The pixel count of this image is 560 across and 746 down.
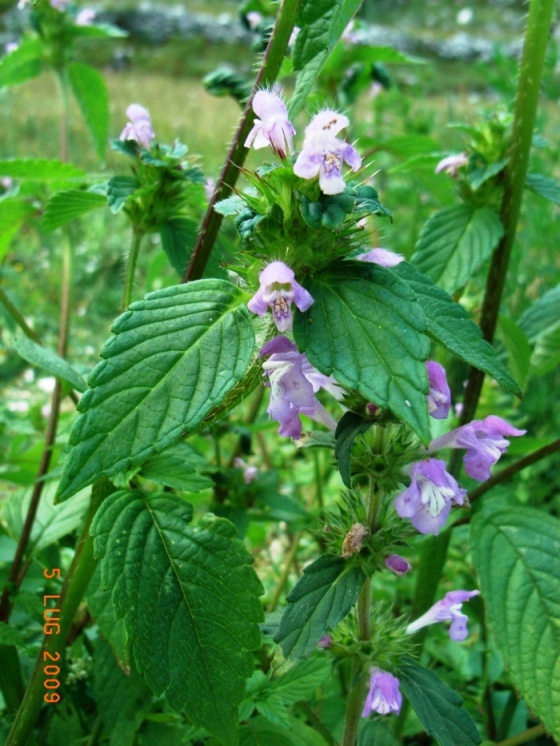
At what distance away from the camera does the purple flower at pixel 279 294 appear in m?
0.68

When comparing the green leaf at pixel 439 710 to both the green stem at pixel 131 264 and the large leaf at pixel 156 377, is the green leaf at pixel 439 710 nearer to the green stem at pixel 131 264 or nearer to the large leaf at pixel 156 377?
the large leaf at pixel 156 377

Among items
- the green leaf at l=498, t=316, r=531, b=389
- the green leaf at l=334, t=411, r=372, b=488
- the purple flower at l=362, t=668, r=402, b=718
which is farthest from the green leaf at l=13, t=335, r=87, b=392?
the green leaf at l=498, t=316, r=531, b=389

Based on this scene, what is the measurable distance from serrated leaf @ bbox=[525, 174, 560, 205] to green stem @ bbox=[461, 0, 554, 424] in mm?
62

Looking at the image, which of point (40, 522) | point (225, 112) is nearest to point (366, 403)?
point (40, 522)

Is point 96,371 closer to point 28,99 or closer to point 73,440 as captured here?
point 73,440

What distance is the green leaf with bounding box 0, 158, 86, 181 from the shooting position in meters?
1.21

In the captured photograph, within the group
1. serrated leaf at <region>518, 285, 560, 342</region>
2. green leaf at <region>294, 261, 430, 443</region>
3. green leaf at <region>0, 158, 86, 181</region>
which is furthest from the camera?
serrated leaf at <region>518, 285, 560, 342</region>

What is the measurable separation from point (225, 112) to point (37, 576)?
9.05m

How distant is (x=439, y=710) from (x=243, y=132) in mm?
736

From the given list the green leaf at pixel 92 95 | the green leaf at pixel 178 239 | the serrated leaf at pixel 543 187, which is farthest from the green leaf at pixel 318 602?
the green leaf at pixel 92 95

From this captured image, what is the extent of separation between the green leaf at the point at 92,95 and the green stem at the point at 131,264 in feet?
2.15

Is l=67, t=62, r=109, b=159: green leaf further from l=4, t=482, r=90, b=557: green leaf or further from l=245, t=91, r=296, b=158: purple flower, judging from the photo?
l=245, t=91, r=296, b=158: purple flower

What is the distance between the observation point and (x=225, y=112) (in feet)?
31.4

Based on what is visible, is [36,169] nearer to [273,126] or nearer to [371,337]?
[273,126]
